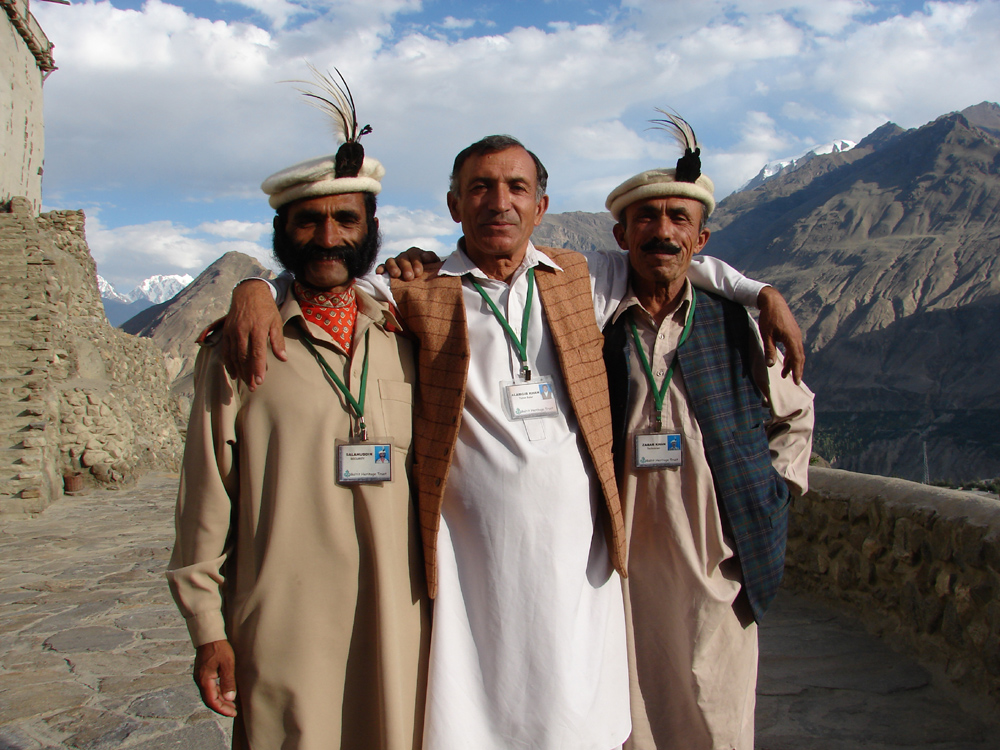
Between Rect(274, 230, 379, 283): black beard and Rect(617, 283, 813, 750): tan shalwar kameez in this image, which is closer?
Rect(274, 230, 379, 283): black beard

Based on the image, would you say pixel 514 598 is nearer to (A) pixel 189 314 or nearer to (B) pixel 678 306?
(B) pixel 678 306

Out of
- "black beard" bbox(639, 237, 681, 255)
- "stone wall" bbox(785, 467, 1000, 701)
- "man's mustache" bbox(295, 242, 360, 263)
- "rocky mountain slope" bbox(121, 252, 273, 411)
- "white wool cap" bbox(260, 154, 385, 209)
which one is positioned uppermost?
"rocky mountain slope" bbox(121, 252, 273, 411)

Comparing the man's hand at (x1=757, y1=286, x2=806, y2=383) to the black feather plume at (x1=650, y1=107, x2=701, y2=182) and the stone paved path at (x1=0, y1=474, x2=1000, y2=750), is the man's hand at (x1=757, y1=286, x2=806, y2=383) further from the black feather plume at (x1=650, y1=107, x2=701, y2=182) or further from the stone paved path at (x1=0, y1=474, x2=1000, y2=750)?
the stone paved path at (x1=0, y1=474, x2=1000, y2=750)

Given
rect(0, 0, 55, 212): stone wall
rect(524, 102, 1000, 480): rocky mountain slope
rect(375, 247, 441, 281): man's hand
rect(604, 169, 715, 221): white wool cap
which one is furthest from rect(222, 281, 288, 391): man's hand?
rect(524, 102, 1000, 480): rocky mountain slope

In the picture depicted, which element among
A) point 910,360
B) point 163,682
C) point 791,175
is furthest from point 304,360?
point 791,175

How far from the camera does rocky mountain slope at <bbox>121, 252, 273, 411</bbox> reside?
54.6 metres

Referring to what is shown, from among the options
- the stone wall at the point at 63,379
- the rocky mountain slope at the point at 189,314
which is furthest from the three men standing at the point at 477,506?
the rocky mountain slope at the point at 189,314

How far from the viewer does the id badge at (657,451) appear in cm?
188

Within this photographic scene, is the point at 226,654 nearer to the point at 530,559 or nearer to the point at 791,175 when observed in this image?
the point at 530,559

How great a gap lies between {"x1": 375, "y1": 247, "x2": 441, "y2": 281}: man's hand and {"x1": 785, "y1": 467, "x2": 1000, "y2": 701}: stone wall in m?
2.24

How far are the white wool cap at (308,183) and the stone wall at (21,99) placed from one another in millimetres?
12215

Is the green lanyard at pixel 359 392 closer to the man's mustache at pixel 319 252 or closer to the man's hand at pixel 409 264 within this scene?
the man's mustache at pixel 319 252

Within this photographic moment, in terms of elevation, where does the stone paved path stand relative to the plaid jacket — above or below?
below

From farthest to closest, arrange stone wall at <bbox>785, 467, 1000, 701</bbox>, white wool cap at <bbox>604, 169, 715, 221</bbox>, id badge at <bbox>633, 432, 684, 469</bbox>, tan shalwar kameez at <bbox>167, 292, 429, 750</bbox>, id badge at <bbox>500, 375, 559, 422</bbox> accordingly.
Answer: stone wall at <bbox>785, 467, 1000, 701</bbox> → white wool cap at <bbox>604, 169, 715, 221</bbox> → id badge at <bbox>633, 432, 684, 469</bbox> → id badge at <bbox>500, 375, 559, 422</bbox> → tan shalwar kameez at <bbox>167, 292, 429, 750</bbox>
